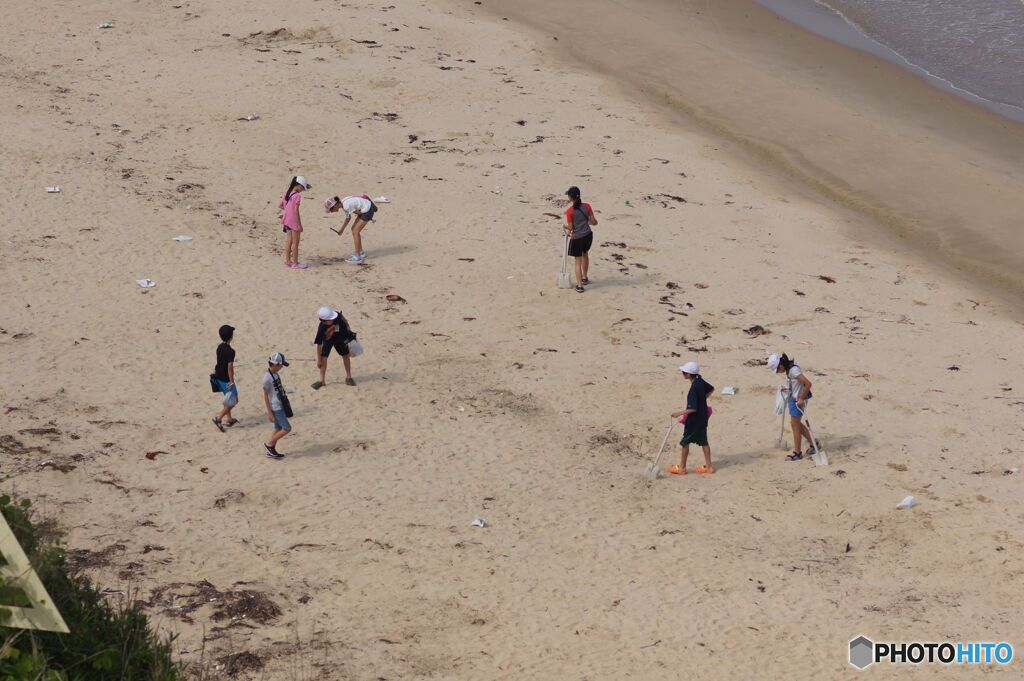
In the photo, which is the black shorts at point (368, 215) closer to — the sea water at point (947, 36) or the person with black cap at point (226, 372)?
the person with black cap at point (226, 372)

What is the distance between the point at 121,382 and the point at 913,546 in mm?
9407

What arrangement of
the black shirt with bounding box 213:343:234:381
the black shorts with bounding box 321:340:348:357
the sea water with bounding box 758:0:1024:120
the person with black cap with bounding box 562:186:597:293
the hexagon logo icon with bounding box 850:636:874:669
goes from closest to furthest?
the hexagon logo icon with bounding box 850:636:874:669 < the black shirt with bounding box 213:343:234:381 < the black shorts with bounding box 321:340:348:357 < the person with black cap with bounding box 562:186:597:293 < the sea water with bounding box 758:0:1024:120

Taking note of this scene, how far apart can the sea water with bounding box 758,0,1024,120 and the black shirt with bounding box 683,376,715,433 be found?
56.7ft

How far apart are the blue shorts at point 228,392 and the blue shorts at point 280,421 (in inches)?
30.2

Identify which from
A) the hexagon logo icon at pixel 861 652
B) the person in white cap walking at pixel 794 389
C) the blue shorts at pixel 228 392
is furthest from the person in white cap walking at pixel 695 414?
the blue shorts at pixel 228 392

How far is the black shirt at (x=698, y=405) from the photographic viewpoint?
13531 mm

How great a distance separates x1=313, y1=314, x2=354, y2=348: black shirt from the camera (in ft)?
49.2

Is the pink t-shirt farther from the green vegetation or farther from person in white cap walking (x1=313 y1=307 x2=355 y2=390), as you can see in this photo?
the green vegetation

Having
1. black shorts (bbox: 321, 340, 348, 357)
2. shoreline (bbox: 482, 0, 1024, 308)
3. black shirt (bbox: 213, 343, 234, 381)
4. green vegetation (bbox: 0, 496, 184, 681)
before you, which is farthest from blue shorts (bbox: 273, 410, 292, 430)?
shoreline (bbox: 482, 0, 1024, 308)

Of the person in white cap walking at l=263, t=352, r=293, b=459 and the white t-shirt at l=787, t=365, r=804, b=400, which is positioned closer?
the person in white cap walking at l=263, t=352, r=293, b=459

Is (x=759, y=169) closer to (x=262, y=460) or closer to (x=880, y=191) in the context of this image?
(x=880, y=191)

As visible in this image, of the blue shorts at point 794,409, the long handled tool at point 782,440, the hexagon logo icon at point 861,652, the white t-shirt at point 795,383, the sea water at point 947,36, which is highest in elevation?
the sea water at point 947,36

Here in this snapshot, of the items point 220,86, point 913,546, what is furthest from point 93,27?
point 913,546

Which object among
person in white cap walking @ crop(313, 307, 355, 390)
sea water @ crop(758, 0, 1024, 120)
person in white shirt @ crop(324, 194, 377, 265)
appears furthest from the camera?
sea water @ crop(758, 0, 1024, 120)
